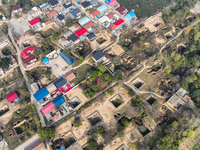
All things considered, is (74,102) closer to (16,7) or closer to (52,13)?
(52,13)

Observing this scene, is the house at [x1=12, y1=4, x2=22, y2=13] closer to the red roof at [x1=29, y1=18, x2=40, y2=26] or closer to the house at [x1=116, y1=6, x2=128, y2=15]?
the red roof at [x1=29, y1=18, x2=40, y2=26]

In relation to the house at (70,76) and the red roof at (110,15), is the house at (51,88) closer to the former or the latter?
the house at (70,76)

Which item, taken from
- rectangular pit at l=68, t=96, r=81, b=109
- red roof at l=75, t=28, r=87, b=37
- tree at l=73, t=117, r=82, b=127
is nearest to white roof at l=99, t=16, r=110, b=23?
red roof at l=75, t=28, r=87, b=37

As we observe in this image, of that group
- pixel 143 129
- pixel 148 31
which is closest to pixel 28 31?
pixel 148 31

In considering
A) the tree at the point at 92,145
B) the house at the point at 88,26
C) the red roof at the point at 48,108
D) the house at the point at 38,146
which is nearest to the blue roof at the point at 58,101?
the red roof at the point at 48,108

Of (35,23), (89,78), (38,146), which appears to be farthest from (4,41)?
(38,146)
